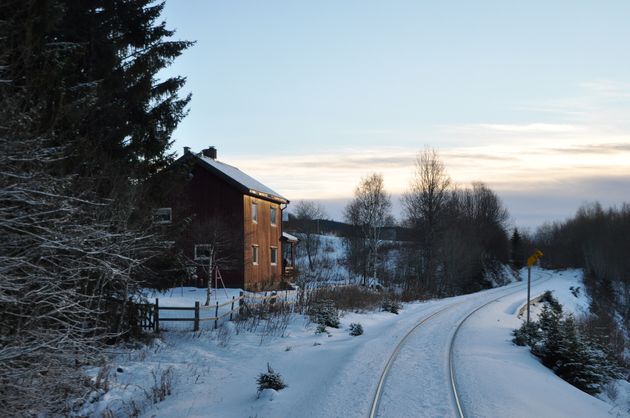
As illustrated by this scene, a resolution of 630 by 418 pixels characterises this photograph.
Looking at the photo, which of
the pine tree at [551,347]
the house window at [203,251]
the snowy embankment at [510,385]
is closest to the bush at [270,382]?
the snowy embankment at [510,385]

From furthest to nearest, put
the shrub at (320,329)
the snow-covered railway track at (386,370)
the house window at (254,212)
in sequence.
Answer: the house window at (254,212), the shrub at (320,329), the snow-covered railway track at (386,370)

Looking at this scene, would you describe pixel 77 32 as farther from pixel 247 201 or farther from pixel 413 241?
pixel 413 241

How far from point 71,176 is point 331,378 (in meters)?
6.88

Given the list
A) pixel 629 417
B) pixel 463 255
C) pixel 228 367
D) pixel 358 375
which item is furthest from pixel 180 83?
pixel 463 255

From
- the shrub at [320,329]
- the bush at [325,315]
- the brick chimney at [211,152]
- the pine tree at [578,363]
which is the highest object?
the brick chimney at [211,152]

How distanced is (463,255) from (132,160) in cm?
5114

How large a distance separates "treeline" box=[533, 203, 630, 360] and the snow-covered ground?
16.5m

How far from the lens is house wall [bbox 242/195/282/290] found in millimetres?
34938

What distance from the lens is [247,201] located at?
117 ft

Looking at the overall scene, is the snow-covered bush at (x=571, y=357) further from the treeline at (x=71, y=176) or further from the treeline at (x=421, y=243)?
the treeline at (x=421, y=243)

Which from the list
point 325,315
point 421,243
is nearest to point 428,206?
point 421,243

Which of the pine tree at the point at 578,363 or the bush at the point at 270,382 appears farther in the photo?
Answer: the pine tree at the point at 578,363

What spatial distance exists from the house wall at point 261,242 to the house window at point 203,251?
108 inches

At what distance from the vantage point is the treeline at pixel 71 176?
7668 millimetres
